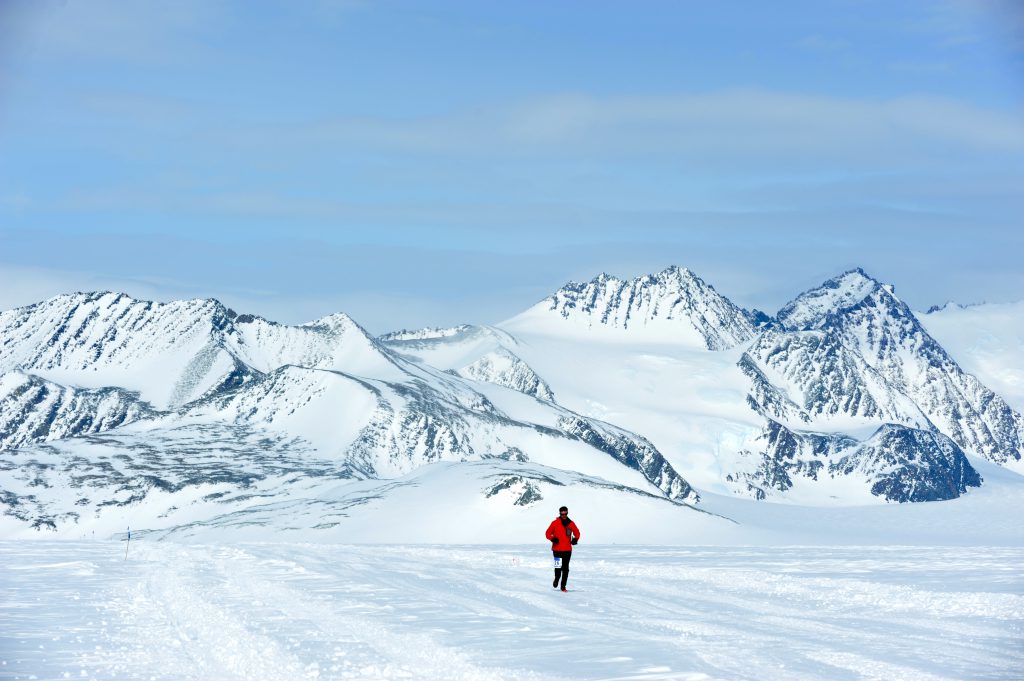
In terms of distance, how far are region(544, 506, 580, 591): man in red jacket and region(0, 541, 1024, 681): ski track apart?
880mm

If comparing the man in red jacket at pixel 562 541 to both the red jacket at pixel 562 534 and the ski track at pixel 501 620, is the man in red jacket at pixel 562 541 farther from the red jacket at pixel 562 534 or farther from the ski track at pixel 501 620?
the ski track at pixel 501 620

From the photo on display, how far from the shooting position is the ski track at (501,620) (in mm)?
29500

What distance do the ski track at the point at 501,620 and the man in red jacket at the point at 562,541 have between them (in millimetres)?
880

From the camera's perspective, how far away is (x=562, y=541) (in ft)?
154

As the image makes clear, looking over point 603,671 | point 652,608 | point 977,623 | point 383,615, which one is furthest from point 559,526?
point 603,671

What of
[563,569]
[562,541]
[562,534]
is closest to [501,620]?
[563,569]

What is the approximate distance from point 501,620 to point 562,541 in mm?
9188

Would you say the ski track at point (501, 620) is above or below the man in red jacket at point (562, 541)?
below

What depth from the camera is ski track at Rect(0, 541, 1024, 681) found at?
29500 millimetres

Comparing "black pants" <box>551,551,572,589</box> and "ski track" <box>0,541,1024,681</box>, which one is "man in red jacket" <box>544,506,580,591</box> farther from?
"ski track" <box>0,541,1024,681</box>

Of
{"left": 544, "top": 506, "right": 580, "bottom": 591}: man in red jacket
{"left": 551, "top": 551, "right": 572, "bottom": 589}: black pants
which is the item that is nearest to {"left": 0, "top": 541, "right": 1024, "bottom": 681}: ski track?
{"left": 551, "top": 551, "right": 572, "bottom": 589}: black pants

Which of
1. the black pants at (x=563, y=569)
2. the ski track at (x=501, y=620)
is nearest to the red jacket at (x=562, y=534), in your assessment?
the black pants at (x=563, y=569)

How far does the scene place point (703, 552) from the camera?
7606cm

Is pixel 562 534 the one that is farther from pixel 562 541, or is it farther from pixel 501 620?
pixel 501 620
